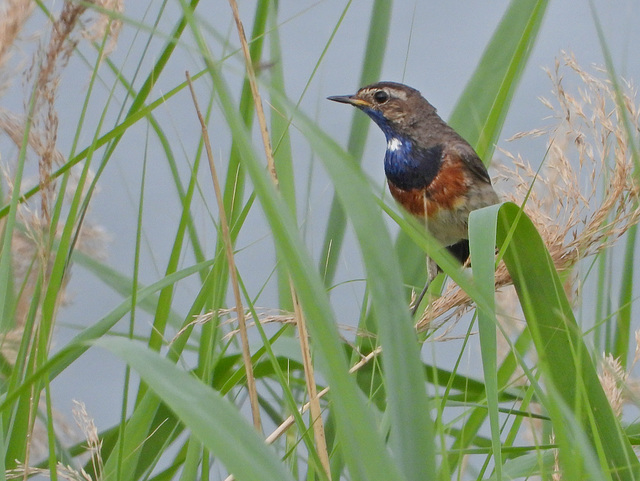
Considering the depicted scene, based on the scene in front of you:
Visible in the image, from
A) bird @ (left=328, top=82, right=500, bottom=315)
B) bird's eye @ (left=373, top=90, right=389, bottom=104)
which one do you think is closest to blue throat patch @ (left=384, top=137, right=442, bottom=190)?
bird @ (left=328, top=82, right=500, bottom=315)

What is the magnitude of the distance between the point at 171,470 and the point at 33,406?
→ 1.58ft

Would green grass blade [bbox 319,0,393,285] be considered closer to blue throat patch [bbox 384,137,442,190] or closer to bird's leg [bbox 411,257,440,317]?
bird's leg [bbox 411,257,440,317]

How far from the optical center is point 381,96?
255 centimetres

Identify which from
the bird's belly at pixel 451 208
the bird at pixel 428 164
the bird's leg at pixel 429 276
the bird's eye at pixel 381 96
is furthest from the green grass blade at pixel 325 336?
the bird's eye at pixel 381 96

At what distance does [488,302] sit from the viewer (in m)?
0.96

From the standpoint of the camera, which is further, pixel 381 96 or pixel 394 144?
pixel 394 144

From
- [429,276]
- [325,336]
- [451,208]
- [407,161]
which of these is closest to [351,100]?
[407,161]

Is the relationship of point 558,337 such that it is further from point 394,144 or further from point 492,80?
point 394,144

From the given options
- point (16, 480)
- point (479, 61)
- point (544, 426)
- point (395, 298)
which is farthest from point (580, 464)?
Answer: point (479, 61)

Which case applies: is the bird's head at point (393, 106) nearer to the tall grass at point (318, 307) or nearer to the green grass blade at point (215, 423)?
the tall grass at point (318, 307)

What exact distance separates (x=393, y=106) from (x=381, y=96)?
0.33 ft

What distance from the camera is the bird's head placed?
2525 mm

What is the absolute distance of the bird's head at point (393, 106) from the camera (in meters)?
2.53

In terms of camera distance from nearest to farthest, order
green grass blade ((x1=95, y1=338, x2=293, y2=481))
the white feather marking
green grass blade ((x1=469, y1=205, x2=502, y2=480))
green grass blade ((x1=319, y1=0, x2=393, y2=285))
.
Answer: green grass blade ((x1=95, y1=338, x2=293, y2=481)), green grass blade ((x1=469, y1=205, x2=502, y2=480)), green grass blade ((x1=319, y1=0, x2=393, y2=285)), the white feather marking
